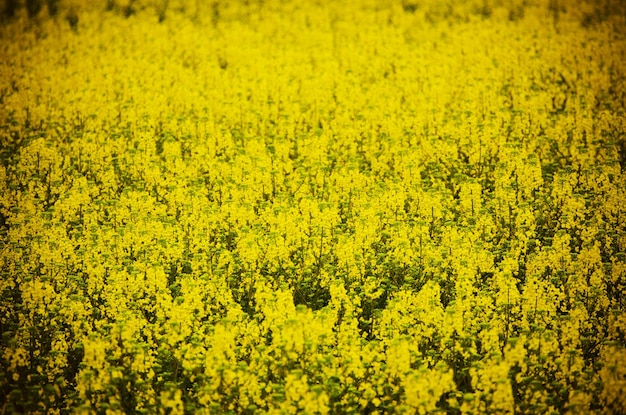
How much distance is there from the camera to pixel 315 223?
1084 cm

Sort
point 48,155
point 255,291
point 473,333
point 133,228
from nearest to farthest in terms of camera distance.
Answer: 1. point 473,333
2. point 255,291
3. point 133,228
4. point 48,155

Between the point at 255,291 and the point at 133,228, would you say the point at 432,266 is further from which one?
the point at 133,228

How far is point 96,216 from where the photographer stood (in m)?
11.2

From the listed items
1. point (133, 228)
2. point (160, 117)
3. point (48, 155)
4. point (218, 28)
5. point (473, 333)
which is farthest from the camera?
point (218, 28)

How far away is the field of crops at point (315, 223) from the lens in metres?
8.11

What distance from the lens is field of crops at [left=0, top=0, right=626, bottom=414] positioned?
8.11 m

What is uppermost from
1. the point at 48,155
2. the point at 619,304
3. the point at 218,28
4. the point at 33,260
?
the point at 218,28

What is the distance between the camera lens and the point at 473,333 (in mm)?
8820

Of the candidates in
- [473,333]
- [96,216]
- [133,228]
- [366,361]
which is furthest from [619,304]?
[96,216]

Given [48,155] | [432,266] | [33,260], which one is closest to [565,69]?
[432,266]

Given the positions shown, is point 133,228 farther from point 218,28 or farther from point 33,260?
point 218,28

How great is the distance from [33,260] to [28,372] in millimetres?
1915

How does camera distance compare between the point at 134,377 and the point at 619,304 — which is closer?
the point at 134,377

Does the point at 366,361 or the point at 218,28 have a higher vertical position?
the point at 218,28
